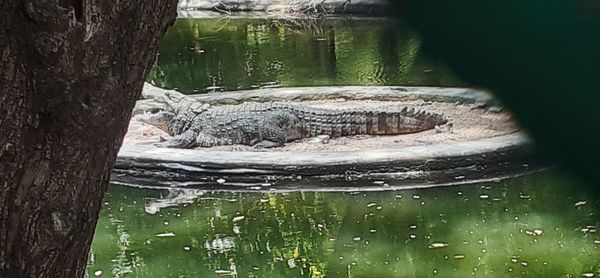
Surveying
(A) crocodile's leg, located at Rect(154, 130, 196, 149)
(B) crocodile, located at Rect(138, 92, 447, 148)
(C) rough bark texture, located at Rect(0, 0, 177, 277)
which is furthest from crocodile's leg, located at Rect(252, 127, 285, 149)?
(C) rough bark texture, located at Rect(0, 0, 177, 277)

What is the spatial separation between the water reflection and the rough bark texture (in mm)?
2279

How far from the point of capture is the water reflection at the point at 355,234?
358 cm

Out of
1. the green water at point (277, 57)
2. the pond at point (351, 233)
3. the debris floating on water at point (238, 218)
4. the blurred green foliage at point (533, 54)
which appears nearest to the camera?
the blurred green foliage at point (533, 54)

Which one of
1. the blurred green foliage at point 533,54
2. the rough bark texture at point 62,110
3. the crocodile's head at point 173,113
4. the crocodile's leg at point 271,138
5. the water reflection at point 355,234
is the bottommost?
the water reflection at point 355,234

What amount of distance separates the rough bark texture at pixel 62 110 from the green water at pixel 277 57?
4.82m

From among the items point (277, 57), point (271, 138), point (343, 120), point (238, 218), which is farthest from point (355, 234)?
point (277, 57)

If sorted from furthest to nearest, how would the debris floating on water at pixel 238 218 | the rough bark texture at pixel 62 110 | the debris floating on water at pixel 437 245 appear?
the debris floating on water at pixel 238 218 < the debris floating on water at pixel 437 245 < the rough bark texture at pixel 62 110

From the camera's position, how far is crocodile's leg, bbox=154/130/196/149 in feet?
18.1

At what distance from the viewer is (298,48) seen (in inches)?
370

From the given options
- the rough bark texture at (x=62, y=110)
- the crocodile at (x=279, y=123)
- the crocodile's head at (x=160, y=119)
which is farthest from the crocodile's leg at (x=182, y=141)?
the rough bark texture at (x=62, y=110)

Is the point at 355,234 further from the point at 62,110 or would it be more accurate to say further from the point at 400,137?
the point at 62,110

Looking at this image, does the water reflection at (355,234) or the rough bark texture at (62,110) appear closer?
the rough bark texture at (62,110)

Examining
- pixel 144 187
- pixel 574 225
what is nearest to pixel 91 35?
pixel 574 225

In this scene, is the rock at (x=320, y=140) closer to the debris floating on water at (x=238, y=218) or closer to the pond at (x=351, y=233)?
the pond at (x=351, y=233)
